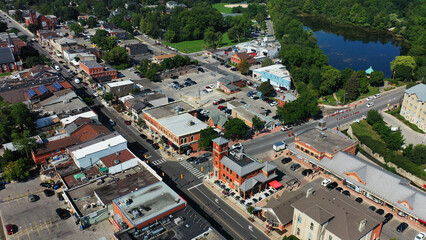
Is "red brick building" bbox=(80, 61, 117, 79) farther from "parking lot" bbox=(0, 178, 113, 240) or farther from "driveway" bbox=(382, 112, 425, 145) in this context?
"driveway" bbox=(382, 112, 425, 145)

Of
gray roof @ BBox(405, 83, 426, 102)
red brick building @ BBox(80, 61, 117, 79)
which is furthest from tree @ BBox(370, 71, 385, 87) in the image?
red brick building @ BBox(80, 61, 117, 79)

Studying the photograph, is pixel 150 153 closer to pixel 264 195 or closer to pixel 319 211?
pixel 264 195

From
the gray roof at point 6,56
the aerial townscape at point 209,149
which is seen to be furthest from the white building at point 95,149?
the gray roof at point 6,56

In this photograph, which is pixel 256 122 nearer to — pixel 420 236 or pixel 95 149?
pixel 95 149

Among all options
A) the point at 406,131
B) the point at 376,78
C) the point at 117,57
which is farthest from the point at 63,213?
the point at 376,78

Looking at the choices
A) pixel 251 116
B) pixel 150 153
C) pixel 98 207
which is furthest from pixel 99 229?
pixel 251 116

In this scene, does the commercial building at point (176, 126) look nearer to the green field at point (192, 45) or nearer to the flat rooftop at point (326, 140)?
the flat rooftop at point (326, 140)
